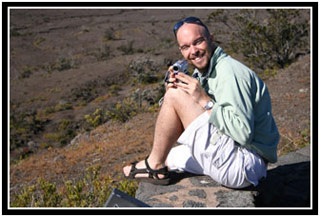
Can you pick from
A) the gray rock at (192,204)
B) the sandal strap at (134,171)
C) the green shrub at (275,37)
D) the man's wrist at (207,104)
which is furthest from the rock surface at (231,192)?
the green shrub at (275,37)

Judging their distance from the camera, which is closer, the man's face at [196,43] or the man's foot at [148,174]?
the man's face at [196,43]

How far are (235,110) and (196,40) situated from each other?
576mm

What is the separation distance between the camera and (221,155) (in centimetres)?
222

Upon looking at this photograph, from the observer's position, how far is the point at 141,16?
44.9m

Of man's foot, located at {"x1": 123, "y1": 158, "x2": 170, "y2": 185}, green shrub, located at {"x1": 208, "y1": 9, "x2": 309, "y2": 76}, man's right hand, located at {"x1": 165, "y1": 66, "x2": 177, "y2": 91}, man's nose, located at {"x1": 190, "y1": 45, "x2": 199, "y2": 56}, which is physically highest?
green shrub, located at {"x1": 208, "y1": 9, "x2": 309, "y2": 76}

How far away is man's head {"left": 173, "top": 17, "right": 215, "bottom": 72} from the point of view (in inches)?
92.0

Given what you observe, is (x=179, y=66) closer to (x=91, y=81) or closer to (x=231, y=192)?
(x=231, y=192)

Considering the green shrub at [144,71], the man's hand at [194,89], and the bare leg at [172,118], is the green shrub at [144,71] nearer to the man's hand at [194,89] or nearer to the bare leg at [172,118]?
the bare leg at [172,118]

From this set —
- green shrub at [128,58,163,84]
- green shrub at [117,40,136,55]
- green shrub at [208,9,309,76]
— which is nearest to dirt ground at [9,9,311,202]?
green shrub at [117,40,136,55]

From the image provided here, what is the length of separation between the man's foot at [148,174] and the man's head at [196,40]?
2.80ft

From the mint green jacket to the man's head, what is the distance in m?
0.07

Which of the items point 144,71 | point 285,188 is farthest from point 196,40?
point 144,71

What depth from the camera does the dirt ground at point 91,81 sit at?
6023 mm

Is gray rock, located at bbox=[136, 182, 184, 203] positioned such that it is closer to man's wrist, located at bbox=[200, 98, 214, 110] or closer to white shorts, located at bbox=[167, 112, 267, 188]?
white shorts, located at bbox=[167, 112, 267, 188]
